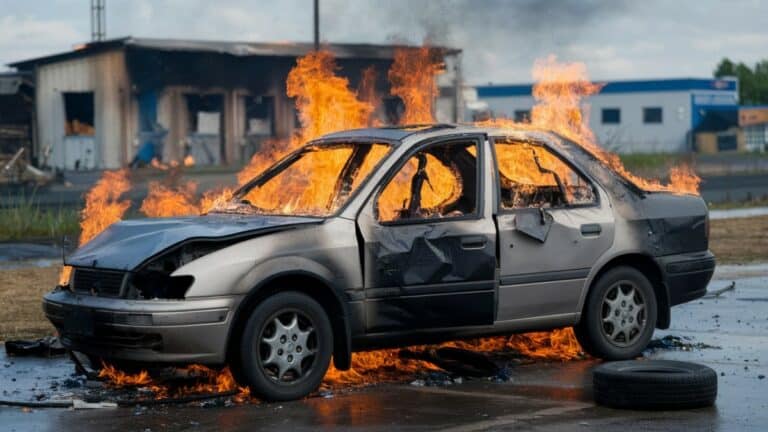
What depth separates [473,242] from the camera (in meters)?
9.38

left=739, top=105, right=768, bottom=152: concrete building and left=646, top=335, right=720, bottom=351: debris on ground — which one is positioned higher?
left=739, top=105, right=768, bottom=152: concrete building

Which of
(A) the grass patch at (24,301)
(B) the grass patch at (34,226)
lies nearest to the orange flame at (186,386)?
(A) the grass patch at (24,301)

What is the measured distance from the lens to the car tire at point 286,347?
27.9 feet

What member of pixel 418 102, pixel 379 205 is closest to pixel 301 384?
pixel 379 205

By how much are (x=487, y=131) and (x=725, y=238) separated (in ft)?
41.3

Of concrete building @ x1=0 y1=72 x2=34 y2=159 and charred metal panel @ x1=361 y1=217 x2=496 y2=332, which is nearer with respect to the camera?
charred metal panel @ x1=361 y1=217 x2=496 y2=332

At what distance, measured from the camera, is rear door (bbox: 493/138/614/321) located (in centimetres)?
957

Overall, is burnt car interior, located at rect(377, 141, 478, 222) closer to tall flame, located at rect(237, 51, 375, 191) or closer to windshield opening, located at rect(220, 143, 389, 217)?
windshield opening, located at rect(220, 143, 389, 217)

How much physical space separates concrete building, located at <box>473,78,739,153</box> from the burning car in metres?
69.8

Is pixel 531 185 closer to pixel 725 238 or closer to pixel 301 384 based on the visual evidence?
pixel 301 384

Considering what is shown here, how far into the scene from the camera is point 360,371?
9758 mm

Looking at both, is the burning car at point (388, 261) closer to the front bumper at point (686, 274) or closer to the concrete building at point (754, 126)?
the front bumper at point (686, 274)

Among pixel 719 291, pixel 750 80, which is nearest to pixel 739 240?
pixel 719 291

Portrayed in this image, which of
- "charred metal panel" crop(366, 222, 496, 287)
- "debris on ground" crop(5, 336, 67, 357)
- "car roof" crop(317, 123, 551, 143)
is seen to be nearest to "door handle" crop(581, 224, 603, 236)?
"car roof" crop(317, 123, 551, 143)
